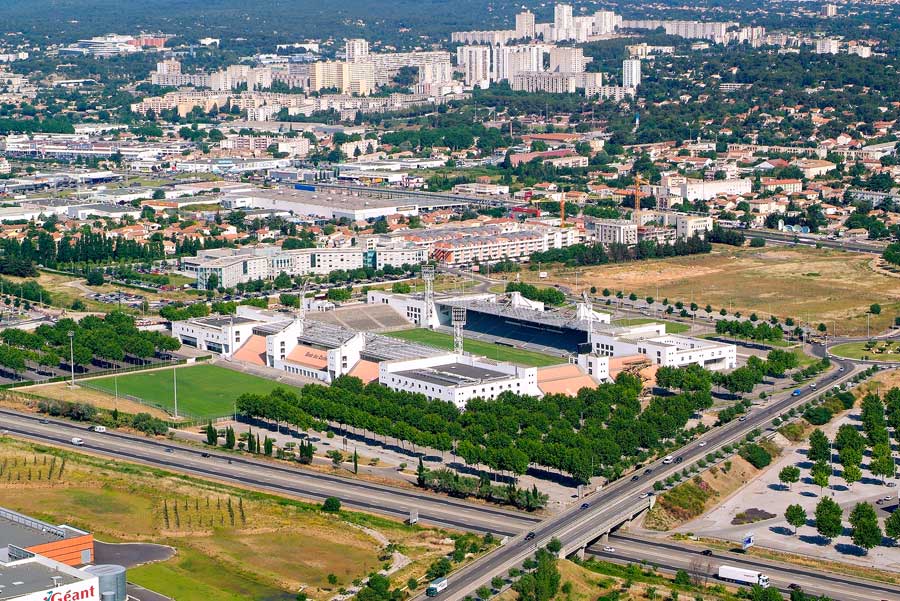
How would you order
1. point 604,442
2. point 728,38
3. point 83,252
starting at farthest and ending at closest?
1. point 728,38
2. point 83,252
3. point 604,442

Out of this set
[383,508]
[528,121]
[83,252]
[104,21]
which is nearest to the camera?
[383,508]

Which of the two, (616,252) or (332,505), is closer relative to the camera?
(332,505)

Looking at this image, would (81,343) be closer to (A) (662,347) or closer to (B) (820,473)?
(A) (662,347)

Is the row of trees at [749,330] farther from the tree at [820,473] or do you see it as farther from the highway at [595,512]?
the tree at [820,473]

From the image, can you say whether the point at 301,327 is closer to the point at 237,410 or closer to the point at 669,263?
the point at 237,410

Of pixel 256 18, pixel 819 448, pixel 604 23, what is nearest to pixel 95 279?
pixel 819 448

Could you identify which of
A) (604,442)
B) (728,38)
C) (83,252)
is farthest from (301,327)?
(728,38)

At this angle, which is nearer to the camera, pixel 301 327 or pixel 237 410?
pixel 237 410
